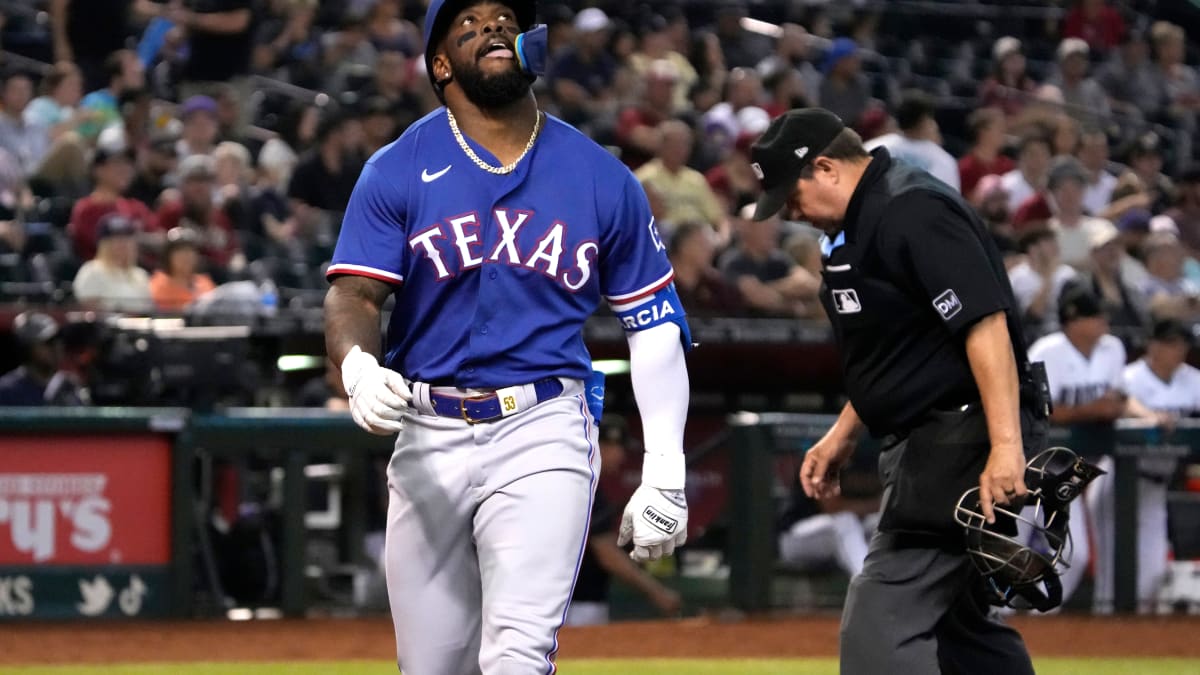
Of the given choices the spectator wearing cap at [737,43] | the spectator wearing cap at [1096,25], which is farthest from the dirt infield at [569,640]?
the spectator wearing cap at [1096,25]

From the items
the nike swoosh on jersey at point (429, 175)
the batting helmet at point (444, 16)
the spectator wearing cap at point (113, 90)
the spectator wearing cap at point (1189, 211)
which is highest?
the batting helmet at point (444, 16)

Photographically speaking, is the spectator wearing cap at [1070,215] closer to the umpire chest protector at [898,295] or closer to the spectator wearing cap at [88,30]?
the spectator wearing cap at [88,30]

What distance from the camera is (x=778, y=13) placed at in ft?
60.4

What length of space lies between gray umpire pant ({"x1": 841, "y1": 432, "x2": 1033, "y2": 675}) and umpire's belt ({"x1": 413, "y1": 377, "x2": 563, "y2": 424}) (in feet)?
3.71

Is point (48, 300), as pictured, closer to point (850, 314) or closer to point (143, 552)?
point (143, 552)

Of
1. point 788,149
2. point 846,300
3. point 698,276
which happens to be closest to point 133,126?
point 698,276

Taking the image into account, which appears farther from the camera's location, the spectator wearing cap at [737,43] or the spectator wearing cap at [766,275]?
the spectator wearing cap at [737,43]

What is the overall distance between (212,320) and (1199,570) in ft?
18.0

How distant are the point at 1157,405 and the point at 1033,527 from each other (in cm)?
613

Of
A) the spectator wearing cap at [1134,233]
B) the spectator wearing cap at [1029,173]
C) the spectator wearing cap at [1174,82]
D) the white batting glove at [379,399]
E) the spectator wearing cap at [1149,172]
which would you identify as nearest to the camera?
the white batting glove at [379,399]

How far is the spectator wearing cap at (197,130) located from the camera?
1227 centimetres

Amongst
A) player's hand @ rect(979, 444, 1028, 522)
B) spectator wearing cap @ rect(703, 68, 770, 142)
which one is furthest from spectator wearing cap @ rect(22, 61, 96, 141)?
player's hand @ rect(979, 444, 1028, 522)

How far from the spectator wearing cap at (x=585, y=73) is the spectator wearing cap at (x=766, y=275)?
2221 millimetres

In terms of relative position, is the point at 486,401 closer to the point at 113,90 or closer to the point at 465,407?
the point at 465,407
